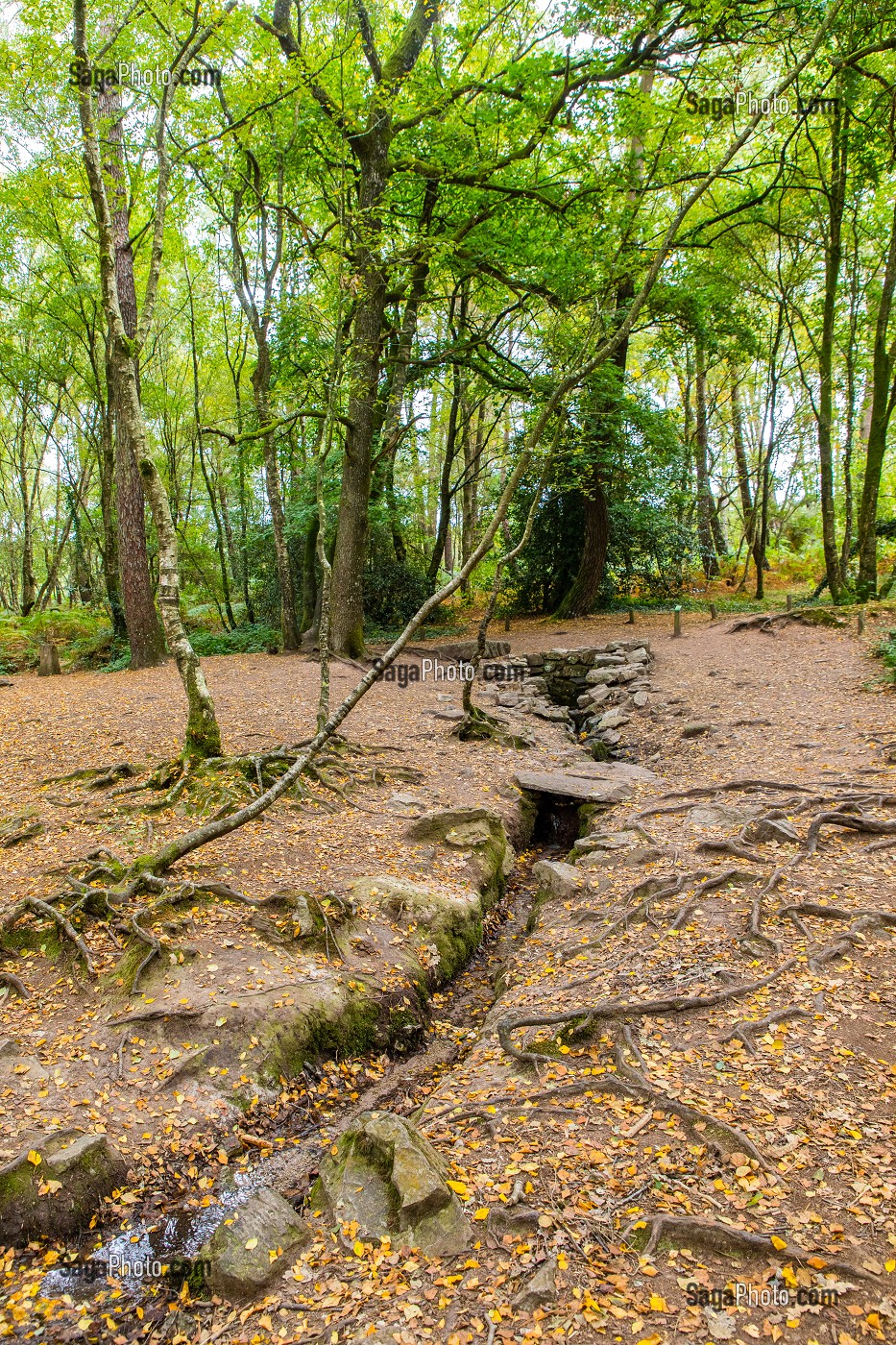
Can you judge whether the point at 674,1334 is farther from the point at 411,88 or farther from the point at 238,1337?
the point at 411,88

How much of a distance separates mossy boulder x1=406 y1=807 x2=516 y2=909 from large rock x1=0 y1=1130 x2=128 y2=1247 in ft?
11.6

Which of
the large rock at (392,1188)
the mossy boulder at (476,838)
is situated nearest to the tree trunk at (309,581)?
the mossy boulder at (476,838)

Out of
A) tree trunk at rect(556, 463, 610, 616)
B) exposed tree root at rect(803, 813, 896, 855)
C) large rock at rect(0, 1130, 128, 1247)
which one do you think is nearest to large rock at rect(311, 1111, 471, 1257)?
large rock at rect(0, 1130, 128, 1247)

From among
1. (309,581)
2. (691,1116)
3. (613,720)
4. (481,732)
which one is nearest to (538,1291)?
(691,1116)

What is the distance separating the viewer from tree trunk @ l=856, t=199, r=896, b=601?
11891mm

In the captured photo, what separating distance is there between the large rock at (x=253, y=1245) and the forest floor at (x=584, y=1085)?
0.30 ft

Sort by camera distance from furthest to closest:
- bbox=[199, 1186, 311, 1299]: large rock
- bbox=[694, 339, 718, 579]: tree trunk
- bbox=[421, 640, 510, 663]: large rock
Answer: bbox=[694, 339, 718, 579]: tree trunk → bbox=[421, 640, 510, 663]: large rock → bbox=[199, 1186, 311, 1299]: large rock

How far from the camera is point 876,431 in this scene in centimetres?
1230

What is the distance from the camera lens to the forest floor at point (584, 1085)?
2387 millimetres

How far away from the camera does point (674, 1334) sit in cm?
217

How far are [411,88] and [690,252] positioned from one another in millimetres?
6857

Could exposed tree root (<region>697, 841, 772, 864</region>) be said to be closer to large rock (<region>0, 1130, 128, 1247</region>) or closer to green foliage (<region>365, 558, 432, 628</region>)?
large rock (<region>0, 1130, 128, 1247</region>)

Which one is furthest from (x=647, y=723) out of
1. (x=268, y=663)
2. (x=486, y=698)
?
(x=268, y=663)

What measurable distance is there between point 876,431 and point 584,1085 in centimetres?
1304
